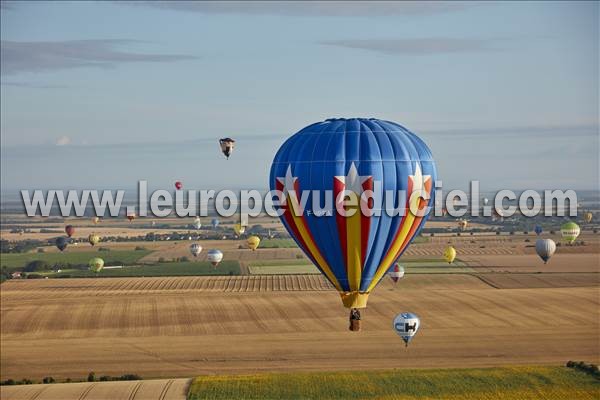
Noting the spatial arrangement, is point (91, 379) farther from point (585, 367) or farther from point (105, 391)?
point (585, 367)

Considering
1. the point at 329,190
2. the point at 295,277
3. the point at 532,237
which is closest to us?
the point at 329,190

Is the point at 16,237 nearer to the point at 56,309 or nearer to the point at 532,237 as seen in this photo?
the point at 532,237

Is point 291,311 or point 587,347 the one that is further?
point 291,311

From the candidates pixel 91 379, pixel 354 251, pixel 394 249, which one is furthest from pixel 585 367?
pixel 91 379

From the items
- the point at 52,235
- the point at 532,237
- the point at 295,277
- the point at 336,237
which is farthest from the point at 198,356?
the point at 52,235

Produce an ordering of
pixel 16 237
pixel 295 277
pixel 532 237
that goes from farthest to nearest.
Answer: pixel 16 237 < pixel 532 237 < pixel 295 277

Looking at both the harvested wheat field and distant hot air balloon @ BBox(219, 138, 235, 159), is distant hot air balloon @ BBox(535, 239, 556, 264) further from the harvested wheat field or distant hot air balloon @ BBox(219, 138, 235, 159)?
distant hot air balloon @ BBox(219, 138, 235, 159)
